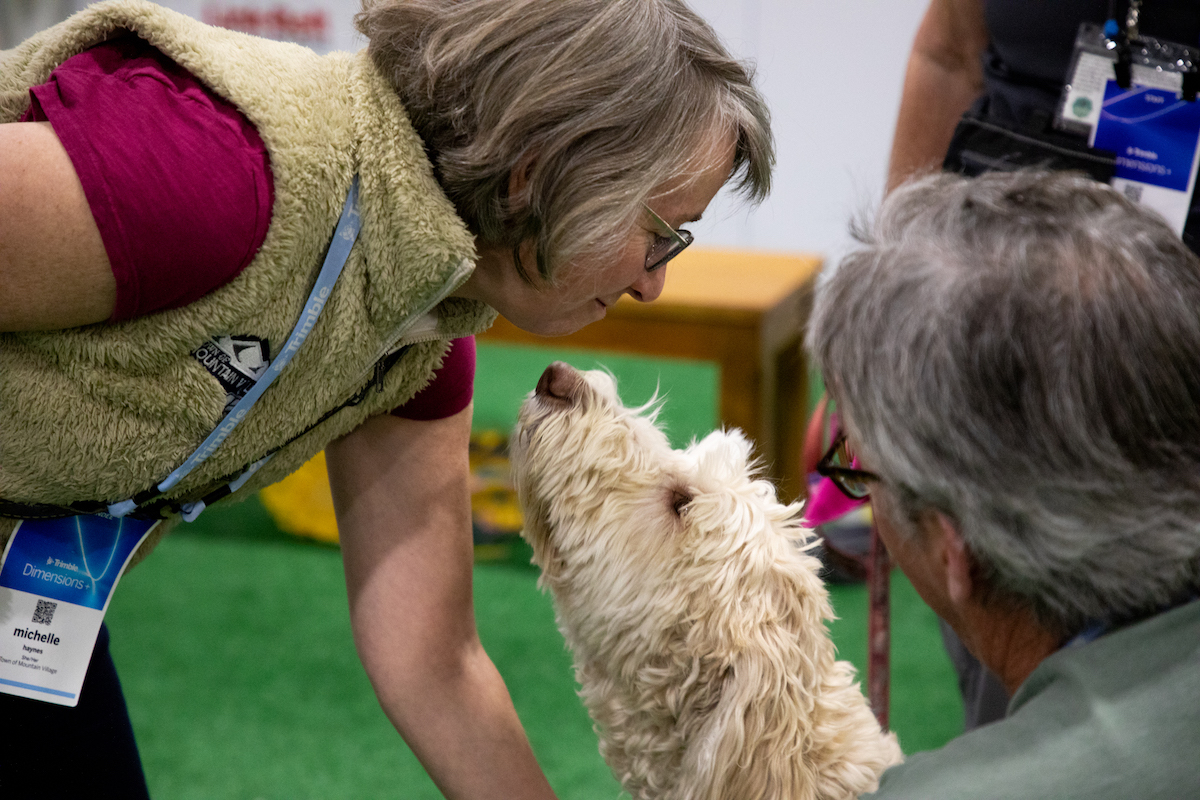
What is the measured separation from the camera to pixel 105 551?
3.83 ft

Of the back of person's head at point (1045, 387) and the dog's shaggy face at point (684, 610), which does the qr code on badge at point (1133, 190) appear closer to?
the dog's shaggy face at point (684, 610)

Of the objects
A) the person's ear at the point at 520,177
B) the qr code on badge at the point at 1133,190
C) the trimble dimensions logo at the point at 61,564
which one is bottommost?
the trimble dimensions logo at the point at 61,564

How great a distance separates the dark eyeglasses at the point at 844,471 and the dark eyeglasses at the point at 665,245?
0.95 feet

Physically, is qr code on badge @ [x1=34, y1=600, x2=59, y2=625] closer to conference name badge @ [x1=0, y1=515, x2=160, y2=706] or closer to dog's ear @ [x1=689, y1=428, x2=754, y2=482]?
conference name badge @ [x1=0, y1=515, x2=160, y2=706]

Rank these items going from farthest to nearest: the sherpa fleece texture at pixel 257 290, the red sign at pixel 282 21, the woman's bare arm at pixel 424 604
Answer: the red sign at pixel 282 21, the woman's bare arm at pixel 424 604, the sherpa fleece texture at pixel 257 290

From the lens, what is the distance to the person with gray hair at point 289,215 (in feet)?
2.94

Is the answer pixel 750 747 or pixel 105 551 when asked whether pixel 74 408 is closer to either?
pixel 105 551

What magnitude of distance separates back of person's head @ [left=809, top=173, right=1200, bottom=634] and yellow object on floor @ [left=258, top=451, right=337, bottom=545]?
8.84 ft

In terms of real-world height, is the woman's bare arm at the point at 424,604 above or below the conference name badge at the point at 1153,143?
below

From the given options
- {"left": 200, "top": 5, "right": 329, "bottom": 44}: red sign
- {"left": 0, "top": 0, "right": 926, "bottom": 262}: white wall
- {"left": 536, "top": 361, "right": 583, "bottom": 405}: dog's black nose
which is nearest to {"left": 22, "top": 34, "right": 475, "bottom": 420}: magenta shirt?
{"left": 536, "top": 361, "right": 583, "bottom": 405}: dog's black nose

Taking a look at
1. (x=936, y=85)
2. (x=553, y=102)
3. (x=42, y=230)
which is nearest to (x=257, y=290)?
(x=42, y=230)

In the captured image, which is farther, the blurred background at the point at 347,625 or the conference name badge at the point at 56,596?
the blurred background at the point at 347,625

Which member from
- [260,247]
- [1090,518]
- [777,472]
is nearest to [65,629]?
[260,247]

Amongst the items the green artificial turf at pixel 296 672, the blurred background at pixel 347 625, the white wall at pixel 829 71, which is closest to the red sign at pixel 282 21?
the blurred background at pixel 347 625
